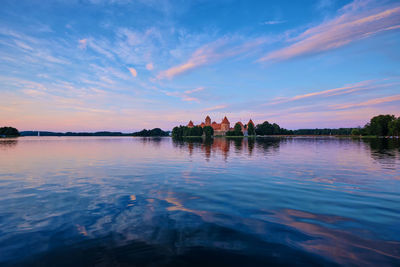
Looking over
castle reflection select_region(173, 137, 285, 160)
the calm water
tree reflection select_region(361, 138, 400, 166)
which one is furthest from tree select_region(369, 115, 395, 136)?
the calm water

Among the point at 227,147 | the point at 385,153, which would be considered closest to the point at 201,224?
the point at 385,153

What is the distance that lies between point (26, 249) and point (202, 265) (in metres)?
5.62

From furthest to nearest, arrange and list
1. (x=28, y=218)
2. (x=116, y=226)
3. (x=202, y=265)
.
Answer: (x=28, y=218), (x=116, y=226), (x=202, y=265)

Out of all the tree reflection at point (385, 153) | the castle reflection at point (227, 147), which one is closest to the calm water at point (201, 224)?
the tree reflection at point (385, 153)

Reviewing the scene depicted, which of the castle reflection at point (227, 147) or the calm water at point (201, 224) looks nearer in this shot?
the calm water at point (201, 224)

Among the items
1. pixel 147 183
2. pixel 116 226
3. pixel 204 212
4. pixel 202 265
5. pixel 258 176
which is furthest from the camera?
pixel 258 176

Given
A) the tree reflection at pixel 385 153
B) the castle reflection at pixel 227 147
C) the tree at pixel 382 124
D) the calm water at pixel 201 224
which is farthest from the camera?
the tree at pixel 382 124

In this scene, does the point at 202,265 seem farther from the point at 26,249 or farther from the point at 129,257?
the point at 26,249

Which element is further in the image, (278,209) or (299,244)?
(278,209)

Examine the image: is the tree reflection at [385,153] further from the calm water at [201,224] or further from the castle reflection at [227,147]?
the castle reflection at [227,147]

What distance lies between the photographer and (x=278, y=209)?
33.8 ft

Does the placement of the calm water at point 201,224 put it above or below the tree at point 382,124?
below

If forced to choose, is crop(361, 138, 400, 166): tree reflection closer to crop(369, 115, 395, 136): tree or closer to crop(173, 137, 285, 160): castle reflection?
crop(173, 137, 285, 160): castle reflection

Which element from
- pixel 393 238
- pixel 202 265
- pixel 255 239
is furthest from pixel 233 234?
pixel 393 238
